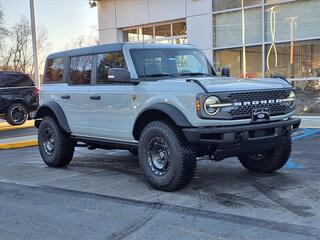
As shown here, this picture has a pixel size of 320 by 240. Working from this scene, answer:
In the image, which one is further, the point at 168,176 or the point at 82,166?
the point at 82,166

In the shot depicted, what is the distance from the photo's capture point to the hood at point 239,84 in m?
6.53

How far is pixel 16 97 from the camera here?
58.7ft

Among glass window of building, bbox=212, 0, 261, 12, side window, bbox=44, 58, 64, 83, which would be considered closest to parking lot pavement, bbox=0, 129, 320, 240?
side window, bbox=44, 58, 64, 83

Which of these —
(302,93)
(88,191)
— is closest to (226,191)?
(88,191)

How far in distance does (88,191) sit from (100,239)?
2.16 m

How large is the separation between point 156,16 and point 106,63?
36.2 feet

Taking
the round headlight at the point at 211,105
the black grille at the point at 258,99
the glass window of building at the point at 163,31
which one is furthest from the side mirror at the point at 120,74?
the glass window of building at the point at 163,31

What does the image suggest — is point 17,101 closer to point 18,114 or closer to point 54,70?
point 18,114

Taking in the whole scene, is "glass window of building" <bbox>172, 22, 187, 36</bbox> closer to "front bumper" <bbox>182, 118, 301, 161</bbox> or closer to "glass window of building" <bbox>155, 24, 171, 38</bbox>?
"glass window of building" <bbox>155, 24, 171, 38</bbox>

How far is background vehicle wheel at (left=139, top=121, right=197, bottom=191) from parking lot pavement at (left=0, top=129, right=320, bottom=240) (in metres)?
0.17

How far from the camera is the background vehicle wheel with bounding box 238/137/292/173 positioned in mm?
7531

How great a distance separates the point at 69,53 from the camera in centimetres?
905

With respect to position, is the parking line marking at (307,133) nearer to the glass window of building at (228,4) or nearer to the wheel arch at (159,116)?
the glass window of building at (228,4)

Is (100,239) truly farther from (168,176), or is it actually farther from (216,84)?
(216,84)
